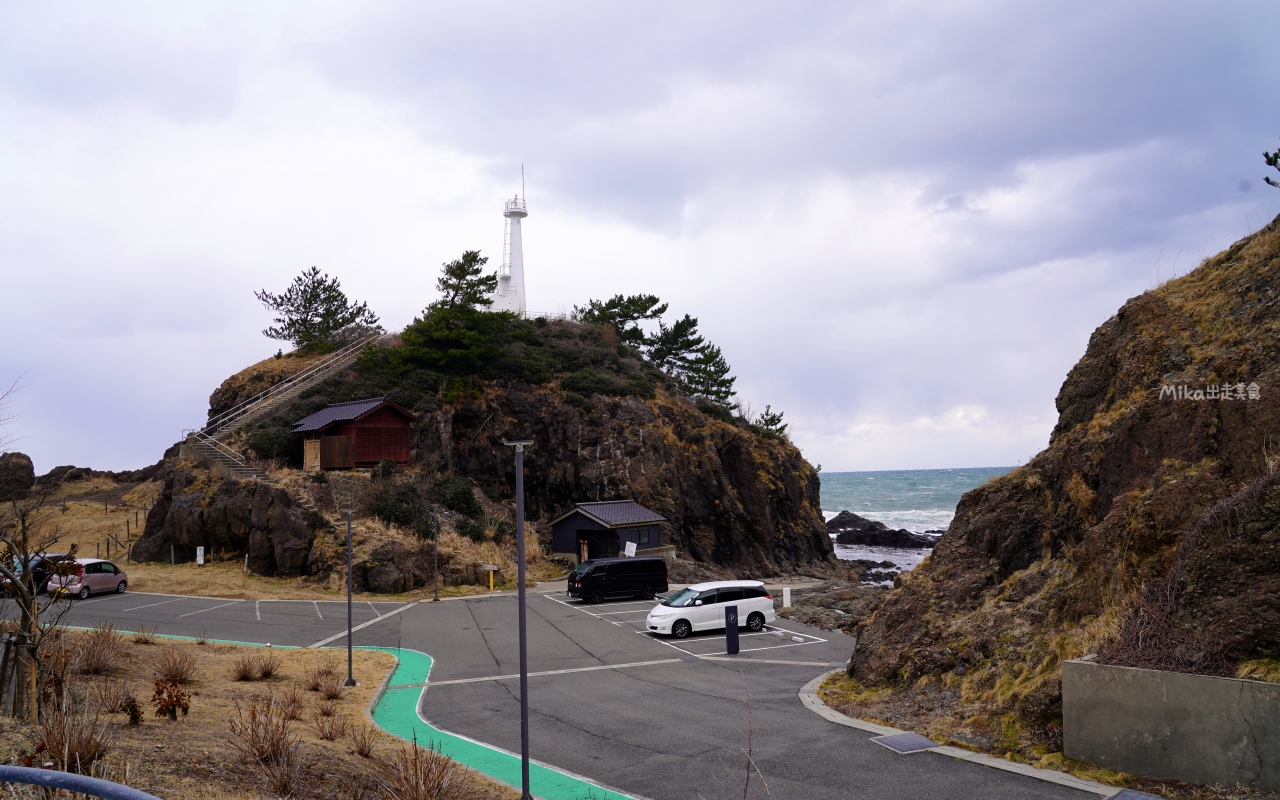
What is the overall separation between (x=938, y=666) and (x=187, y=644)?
1838 centimetres

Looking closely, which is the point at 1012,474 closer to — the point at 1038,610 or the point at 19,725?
the point at 1038,610

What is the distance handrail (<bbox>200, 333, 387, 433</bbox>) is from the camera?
162ft

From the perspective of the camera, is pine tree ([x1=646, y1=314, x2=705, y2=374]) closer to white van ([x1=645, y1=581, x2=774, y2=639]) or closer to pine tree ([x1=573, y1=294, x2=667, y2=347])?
pine tree ([x1=573, y1=294, x2=667, y2=347])

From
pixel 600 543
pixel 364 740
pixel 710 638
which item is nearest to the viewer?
pixel 364 740

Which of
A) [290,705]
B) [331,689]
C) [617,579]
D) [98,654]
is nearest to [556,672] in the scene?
[331,689]

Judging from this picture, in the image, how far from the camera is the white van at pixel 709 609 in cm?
2459

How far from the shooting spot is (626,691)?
17188mm

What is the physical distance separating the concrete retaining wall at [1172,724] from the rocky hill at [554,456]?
34.1 m

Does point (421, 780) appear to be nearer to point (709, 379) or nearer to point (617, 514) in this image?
point (617, 514)

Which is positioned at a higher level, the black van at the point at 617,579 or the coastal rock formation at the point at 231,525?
the coastal rock formation at the point at 231,525

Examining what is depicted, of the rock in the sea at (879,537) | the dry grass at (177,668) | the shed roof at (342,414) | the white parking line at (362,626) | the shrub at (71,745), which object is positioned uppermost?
the shed roof at (342,414)

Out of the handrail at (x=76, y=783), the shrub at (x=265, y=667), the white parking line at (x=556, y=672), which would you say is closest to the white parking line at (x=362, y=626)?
the shrub at (x=265, y=667)

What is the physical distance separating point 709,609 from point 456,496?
892 inches

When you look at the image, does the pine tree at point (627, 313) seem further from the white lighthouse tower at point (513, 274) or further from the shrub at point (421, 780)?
the shrub at point (421, 780)
